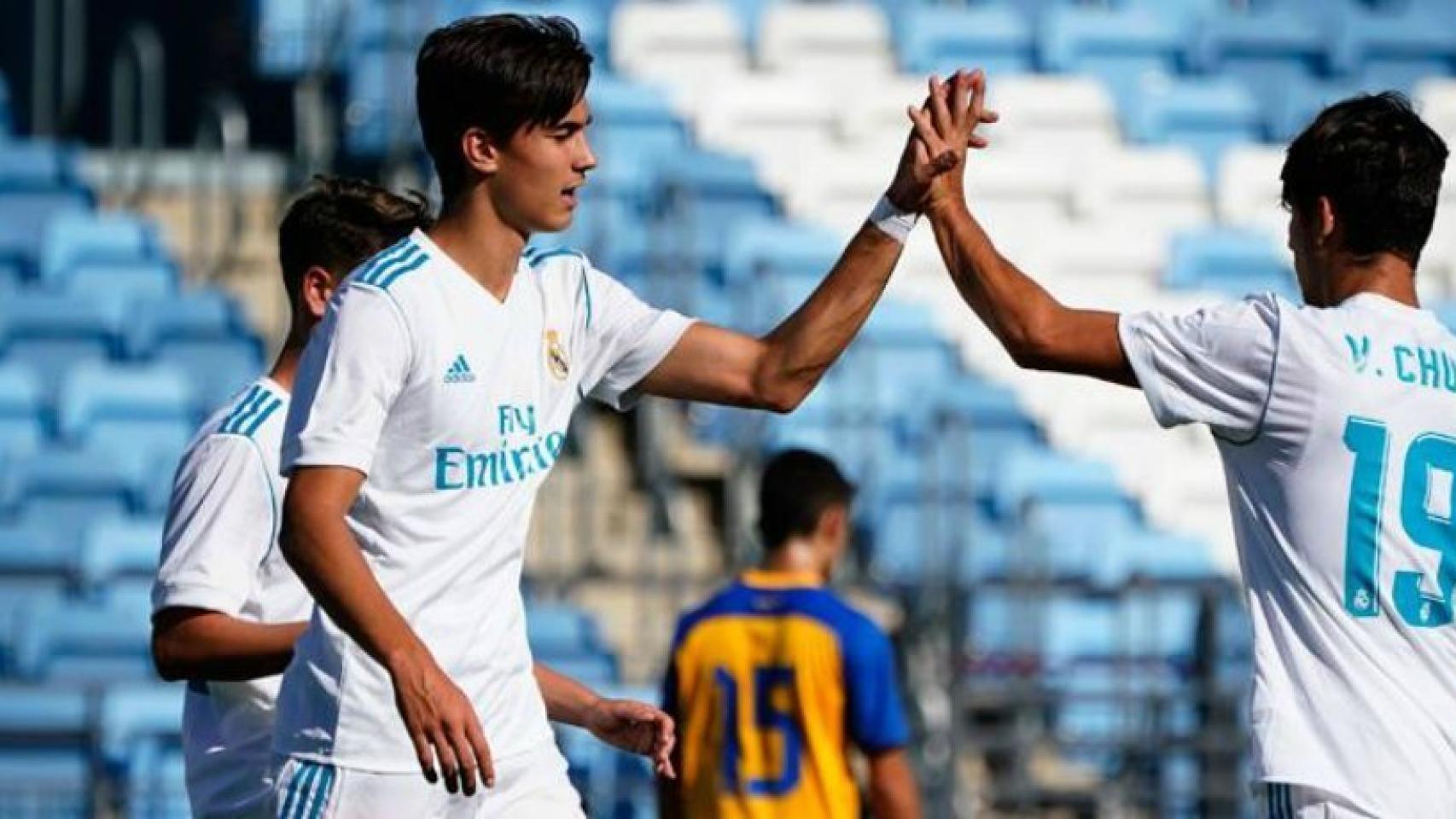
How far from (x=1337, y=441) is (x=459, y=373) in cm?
147

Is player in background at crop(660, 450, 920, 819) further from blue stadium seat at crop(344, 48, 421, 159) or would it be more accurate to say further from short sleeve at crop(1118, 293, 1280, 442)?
blue stadium seat at crop(344, 48, 421, 159)

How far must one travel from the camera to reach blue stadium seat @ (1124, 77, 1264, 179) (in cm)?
1614

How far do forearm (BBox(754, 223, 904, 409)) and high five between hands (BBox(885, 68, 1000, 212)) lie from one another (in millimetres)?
95

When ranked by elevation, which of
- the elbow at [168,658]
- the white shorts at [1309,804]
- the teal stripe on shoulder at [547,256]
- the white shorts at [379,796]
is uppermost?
the teal stripe on shoulder at [547,256]

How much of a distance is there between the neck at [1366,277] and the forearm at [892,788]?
2.87 meters

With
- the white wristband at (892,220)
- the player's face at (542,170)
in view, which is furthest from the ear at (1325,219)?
the player's face at (542,170)

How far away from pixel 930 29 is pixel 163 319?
183 inches

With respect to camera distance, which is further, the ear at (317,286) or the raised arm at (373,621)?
the ear at (317,286)

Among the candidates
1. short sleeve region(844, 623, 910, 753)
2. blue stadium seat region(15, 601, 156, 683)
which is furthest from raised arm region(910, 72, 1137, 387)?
blue stadium seat region(15, 601, 156, 683)

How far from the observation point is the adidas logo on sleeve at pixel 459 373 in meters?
4.89

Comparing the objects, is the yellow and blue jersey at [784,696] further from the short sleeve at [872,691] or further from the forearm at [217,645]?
the forearm at [217,645]

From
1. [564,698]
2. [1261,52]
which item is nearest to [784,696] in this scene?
[564,698]

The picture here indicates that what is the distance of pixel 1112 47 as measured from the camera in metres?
16.5

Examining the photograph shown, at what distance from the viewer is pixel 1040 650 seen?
12031 mm
